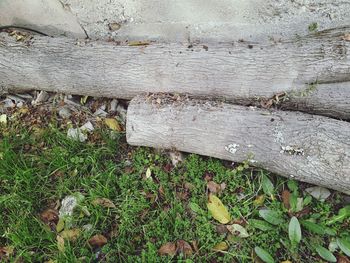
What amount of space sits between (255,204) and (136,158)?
0.82m

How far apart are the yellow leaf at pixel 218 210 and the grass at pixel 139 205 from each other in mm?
31

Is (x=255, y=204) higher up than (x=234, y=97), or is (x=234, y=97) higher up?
(x=234, y=97)

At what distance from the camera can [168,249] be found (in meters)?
2.52

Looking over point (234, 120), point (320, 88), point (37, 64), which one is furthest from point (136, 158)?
point (320, 88)

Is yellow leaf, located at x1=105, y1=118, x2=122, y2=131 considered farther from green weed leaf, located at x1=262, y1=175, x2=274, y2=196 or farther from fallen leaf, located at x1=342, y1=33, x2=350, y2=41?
fallen leaf, located at x1=342, y1=33, x2=350, y2=41

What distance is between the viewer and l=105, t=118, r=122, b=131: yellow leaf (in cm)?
304

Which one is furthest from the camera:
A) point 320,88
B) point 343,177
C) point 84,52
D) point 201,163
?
point 84,52

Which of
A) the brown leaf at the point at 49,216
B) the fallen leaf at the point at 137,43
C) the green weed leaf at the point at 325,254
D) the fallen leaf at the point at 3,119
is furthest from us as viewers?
the fallen leaf at the point at 3,119

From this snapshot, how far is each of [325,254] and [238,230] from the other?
486 millimetres

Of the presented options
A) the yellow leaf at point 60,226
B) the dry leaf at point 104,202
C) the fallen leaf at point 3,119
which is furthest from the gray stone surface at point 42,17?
the yellow leaf at point 60,226

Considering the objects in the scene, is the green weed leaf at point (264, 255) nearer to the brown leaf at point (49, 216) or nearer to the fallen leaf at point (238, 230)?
the fallen leaf at point (238, 230)

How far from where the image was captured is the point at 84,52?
300cm

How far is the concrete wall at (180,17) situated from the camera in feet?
9.25

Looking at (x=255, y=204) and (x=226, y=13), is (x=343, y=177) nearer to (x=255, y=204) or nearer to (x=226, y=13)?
(x=255, y=204)
